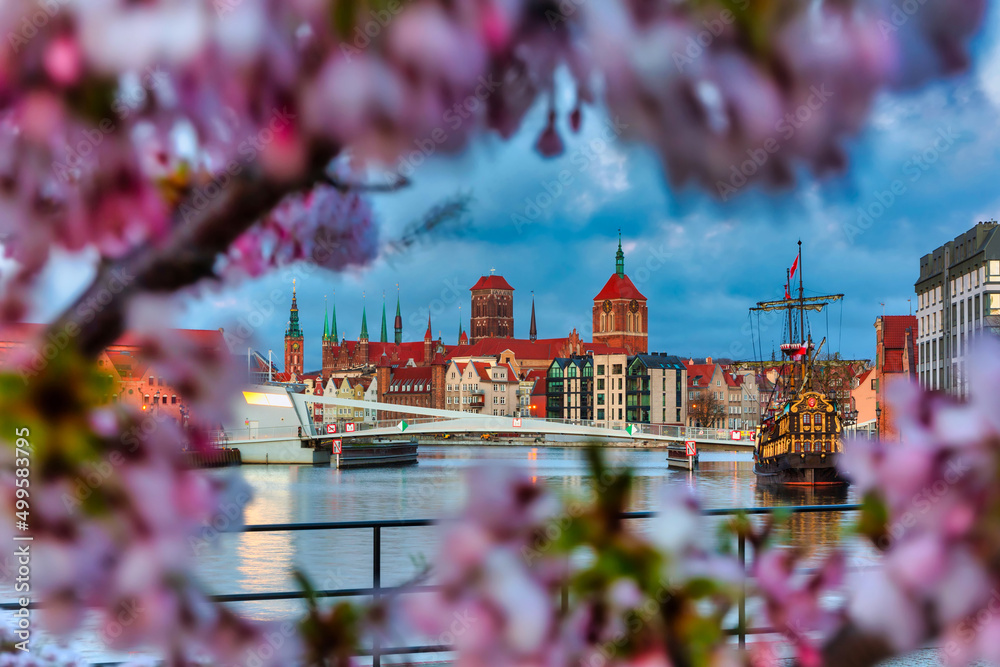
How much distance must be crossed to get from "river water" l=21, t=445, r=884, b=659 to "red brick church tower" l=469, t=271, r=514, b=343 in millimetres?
66016

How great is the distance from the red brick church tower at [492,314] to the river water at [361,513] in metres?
66.0

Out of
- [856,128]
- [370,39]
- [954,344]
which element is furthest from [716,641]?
[954,344]

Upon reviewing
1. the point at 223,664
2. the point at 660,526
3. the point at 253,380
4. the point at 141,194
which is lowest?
the point at 223,664

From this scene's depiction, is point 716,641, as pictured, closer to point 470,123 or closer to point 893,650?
point 893,650

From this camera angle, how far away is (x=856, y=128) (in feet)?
2.17

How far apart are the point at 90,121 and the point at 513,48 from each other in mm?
293

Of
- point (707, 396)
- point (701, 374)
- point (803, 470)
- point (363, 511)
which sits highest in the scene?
A: point (701, 374)

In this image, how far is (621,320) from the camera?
109500 millimetres

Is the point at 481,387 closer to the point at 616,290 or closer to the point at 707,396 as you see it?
the point at 616,290

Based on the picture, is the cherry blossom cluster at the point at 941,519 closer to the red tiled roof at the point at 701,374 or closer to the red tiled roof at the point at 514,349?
the red tiled roof at the point at 701,374

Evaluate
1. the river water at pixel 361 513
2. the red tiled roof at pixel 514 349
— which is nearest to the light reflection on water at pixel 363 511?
the river water at pixel 361 513

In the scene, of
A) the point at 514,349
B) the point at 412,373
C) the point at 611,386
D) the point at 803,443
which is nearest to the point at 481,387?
the point at 514,349

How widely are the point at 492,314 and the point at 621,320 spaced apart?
17889mm

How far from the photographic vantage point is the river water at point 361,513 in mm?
9930
